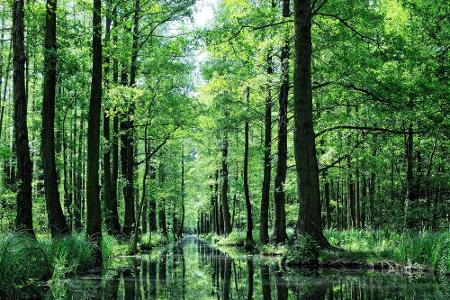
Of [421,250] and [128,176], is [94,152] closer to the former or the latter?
[128,176]

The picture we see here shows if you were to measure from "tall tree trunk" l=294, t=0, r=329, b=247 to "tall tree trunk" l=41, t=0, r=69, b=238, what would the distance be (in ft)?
22.2

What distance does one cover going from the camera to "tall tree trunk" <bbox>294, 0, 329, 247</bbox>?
11.8 m

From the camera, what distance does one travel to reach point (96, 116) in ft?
45.0

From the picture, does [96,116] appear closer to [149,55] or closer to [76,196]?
[149,55]

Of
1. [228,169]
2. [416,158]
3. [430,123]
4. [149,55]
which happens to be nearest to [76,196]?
[228,169]

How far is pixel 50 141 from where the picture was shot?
551 inches

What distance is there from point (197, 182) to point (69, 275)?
133 feet

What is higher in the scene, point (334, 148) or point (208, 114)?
point (208, 114)

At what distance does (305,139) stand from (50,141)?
7727 mm

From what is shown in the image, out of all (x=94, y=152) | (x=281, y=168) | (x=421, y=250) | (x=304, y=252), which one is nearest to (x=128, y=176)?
(x=281, y=168)

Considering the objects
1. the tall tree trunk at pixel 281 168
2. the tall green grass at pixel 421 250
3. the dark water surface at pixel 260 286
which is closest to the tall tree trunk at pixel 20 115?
the dark water surface at pixel 260 286

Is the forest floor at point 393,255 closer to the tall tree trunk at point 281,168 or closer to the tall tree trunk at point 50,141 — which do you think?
the tall tree trunk at point 281,168

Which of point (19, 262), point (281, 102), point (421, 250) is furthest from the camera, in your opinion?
point (281, 102)

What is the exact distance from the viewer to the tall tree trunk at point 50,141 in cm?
1318
